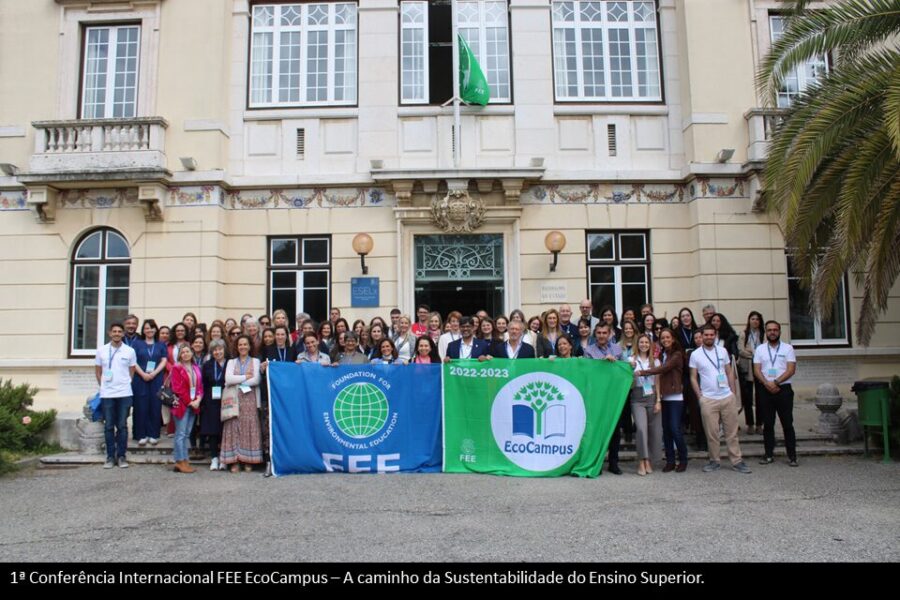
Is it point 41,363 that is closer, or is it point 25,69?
point 41,363

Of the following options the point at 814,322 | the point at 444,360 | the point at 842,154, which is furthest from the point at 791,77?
the point at 444,360

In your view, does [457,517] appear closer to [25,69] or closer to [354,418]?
[354,418]

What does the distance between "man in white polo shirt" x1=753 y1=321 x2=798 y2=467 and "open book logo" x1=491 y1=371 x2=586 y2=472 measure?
2.75 metres

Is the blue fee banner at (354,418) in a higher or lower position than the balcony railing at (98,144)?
lower

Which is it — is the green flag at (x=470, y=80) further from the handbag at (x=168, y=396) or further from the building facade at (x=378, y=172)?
the handbag at (x=168, y=396)

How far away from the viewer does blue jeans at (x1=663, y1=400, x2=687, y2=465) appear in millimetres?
8734

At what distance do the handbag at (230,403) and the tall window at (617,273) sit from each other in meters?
7.54

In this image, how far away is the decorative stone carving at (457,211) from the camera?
13.3 m

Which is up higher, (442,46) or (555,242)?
(442,46)

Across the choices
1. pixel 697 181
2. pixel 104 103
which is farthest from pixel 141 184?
pixel 697 181

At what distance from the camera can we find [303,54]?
1412 centimetres

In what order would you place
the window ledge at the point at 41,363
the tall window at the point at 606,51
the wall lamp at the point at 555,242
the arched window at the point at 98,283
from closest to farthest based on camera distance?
the wall lamp at the point at 555,242
the window ledge at the point at 41,363
the arched window at the point at 98,283
the tall window at the point at 606,51

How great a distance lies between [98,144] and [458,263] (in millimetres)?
7618

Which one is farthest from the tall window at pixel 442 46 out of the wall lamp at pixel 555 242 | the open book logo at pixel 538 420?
the open book logo at pixel 538 420
